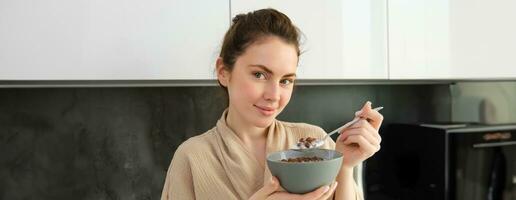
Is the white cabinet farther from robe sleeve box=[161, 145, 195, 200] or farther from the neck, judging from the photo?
robe sleeve box=[161, 145, 195, 200]

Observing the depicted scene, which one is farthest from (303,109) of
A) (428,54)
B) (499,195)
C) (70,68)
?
(70,68)

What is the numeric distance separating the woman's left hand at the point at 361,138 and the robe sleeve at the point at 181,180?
30 centimetres

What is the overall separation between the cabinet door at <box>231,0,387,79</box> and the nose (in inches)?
11.2

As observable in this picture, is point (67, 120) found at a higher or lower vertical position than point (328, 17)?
lower

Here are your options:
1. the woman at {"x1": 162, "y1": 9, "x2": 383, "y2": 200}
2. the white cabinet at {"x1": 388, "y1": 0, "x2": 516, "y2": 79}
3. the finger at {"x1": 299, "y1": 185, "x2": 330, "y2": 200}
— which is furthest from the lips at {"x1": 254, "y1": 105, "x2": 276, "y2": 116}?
the white cabinet at {"x1": 388, "y1": 0, "x2": 516, "y2": 79}

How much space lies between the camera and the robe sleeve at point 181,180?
88 centimetres

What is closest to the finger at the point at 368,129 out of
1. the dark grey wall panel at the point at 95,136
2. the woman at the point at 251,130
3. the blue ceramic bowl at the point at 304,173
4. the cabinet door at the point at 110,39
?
the woman at the point at 251,130

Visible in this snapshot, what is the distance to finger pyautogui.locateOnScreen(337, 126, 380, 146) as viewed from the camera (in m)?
0.80

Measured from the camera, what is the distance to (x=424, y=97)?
1.77m

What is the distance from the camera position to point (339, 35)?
Result: 1.15 metres

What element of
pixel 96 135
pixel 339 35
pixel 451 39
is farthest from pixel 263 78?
pixel 451 39

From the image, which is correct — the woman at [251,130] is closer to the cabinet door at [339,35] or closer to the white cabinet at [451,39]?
the cabinet door at [339,35]

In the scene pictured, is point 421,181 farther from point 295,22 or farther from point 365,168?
point 295,22

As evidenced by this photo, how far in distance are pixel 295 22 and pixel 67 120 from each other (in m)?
0.68
